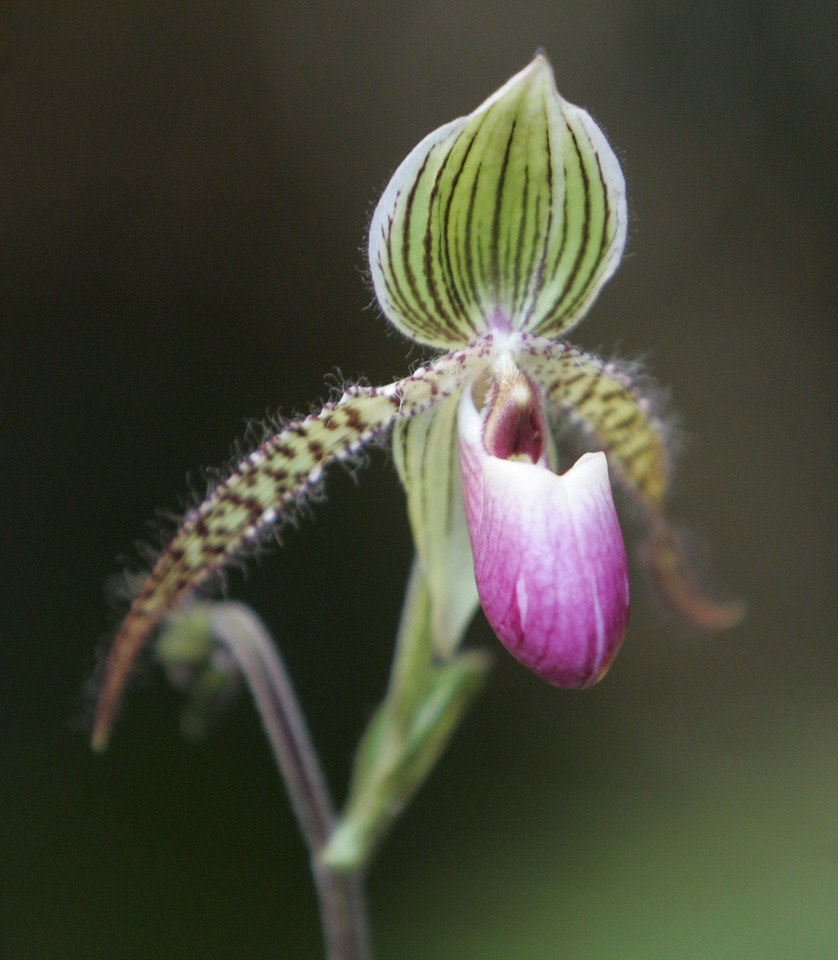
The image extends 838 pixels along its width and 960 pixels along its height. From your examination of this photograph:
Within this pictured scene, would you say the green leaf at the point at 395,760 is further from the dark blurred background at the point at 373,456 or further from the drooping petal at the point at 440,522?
the dark blurred background at the point at 373,456

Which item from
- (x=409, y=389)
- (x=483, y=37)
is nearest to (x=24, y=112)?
(x=483, y=37)

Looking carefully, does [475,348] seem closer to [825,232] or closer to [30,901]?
[30,901]

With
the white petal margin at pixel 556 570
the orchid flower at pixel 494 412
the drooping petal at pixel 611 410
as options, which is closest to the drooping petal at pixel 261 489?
the orchid flower at pixel 494 412

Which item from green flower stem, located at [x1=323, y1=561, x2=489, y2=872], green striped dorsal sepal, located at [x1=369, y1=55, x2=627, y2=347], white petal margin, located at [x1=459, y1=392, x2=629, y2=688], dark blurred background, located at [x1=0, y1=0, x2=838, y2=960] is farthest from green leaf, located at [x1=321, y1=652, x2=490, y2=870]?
dark blurred background, located at [x1=0, y1=0, x2=838, y2=960]

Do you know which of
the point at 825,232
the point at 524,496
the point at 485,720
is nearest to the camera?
the point at 524,496

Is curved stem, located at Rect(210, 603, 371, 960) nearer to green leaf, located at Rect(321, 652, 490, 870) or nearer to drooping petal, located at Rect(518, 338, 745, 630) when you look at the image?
green leaf, located at Rect(321, 652, 490, 870)

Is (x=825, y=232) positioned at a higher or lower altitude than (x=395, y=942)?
higher
